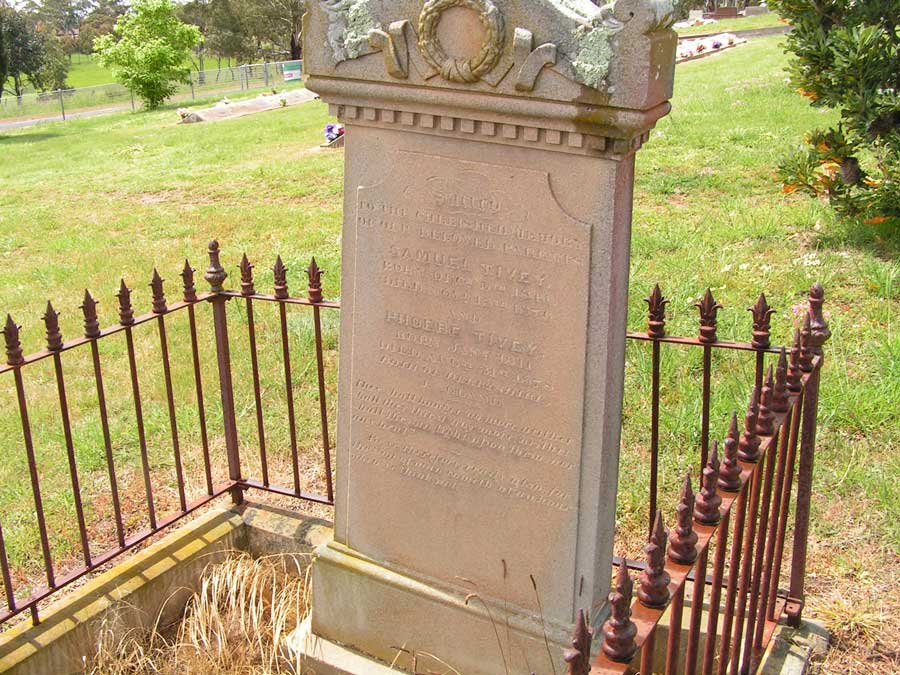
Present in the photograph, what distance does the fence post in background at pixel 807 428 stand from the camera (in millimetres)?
2902

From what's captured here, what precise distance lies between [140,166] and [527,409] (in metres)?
13.9

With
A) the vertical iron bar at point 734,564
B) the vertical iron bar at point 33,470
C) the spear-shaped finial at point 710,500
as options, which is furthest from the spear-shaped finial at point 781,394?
→ the vertical iron bar at point 33,470

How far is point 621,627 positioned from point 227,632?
7.57 ft

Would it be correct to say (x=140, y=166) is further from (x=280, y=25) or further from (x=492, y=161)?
(x=280, y=25)

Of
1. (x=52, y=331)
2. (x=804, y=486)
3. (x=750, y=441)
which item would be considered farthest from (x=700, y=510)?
(x=52, y=331)

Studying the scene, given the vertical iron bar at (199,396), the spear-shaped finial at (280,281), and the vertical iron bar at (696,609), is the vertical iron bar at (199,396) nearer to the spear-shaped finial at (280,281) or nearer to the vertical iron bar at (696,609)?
the spear-shaped finial at (280,281)

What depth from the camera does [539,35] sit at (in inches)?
92.0

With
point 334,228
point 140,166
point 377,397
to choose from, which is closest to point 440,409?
point 377,397

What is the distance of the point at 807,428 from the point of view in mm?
3027

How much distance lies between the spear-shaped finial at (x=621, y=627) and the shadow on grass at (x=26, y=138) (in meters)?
26.4

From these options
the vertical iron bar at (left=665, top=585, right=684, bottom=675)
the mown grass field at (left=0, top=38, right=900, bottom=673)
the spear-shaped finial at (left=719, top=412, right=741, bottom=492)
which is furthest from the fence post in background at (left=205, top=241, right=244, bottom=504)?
the vertical iron bar at (left=665, top=585, right=684, bottom=675)

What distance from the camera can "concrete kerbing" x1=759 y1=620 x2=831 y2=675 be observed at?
2973mm

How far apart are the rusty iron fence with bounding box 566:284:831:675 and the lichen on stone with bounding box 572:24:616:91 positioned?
2.88 feet

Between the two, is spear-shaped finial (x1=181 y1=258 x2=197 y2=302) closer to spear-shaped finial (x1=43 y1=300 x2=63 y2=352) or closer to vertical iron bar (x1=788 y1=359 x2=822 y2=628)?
spear-shaped finial (x1=43 y1=300 x2=63 y2=352)
